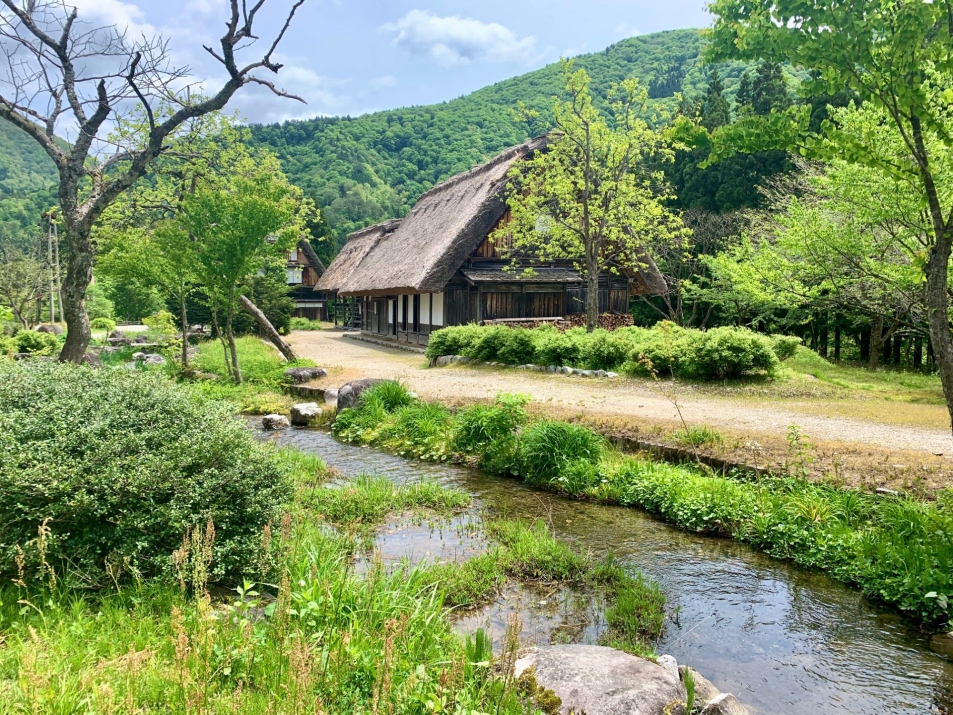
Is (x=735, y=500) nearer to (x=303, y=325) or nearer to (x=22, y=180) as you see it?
(x=303, y=325)


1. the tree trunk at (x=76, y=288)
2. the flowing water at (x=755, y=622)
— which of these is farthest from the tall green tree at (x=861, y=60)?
the tree trunk at (x=76, y=288)

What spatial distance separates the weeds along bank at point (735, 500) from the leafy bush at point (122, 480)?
3844mm

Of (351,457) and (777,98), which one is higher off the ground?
(777,98)

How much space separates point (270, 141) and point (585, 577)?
56.1 meters

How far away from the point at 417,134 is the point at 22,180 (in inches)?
1482

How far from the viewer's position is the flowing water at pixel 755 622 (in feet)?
11.3

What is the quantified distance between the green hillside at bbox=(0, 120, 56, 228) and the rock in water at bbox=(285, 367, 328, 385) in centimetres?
4019

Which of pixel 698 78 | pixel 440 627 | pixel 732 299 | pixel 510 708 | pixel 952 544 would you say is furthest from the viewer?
pixel 698 78

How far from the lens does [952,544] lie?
4.42m

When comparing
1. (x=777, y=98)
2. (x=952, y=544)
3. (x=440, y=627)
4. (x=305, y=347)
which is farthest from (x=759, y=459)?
(x=777, y=98)

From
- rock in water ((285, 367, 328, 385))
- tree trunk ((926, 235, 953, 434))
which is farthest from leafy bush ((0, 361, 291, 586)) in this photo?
rock in water ((285, 367, 328, 385))

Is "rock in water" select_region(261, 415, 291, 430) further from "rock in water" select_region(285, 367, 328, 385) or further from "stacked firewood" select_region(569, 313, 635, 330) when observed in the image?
"stacked firewood" select_region(569, 313, 635, 330)

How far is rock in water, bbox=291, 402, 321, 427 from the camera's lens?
10727 mm

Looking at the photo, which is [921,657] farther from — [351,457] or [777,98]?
[777,98]
